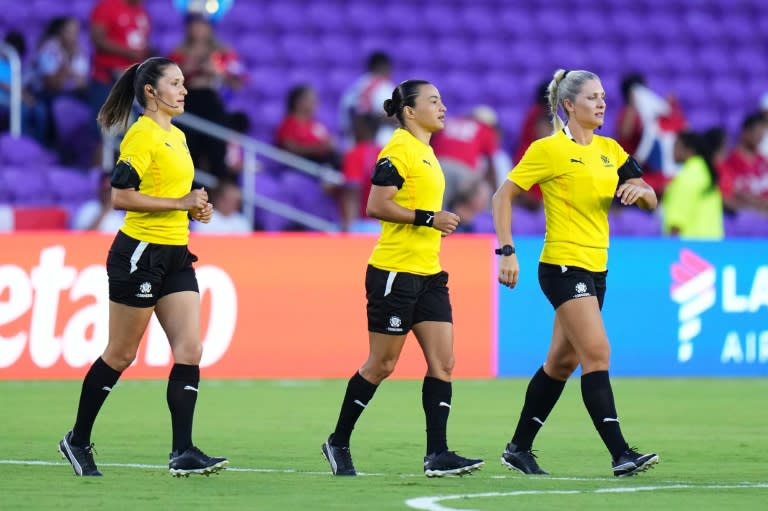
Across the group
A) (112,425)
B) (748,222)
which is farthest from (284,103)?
(112,425)

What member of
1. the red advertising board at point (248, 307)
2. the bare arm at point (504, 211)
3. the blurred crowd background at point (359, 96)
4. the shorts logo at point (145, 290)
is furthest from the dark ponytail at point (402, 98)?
the blurred crowd background at point (359, 96)

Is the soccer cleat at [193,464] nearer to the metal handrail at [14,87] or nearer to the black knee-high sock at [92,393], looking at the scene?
the black knee-high sock at [92,393]

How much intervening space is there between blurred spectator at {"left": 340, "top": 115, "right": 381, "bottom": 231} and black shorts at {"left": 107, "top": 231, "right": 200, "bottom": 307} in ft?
30.8

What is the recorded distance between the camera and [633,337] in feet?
52.5

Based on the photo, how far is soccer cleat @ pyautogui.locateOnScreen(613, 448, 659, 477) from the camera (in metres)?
8.30

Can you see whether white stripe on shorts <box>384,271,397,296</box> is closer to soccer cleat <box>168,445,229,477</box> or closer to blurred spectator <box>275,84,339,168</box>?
soccer cleat <box>168,445,229,477</box>

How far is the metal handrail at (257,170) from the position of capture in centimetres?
1756

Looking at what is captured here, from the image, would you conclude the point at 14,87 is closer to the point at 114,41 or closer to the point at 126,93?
the point at 114,41

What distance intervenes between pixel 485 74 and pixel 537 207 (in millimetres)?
3969

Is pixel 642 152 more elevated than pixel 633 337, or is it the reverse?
pixel 642 152

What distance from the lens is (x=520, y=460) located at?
29.0 ft

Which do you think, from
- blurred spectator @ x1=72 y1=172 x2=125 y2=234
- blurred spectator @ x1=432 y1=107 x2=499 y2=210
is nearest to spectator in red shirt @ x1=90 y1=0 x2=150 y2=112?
blurred spectator @ x1=72 y1=172 x2=125 y2=234

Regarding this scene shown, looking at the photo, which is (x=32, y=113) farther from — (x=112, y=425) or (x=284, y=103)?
(x=112, y=425)

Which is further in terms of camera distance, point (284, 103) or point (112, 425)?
point (284, 103)
